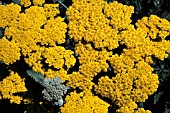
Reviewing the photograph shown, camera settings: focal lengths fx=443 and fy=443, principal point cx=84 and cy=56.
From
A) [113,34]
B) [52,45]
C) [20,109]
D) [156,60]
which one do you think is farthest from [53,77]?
[20,109]

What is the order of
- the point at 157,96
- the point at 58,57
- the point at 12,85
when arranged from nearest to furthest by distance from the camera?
the point at 58,57 < the point at 157,96 < the point at 12,85

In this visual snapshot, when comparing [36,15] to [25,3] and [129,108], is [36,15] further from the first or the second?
[129,108]

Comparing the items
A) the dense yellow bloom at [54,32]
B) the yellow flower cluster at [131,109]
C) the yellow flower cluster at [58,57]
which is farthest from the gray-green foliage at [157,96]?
the dense yellow bloom at [54,32]

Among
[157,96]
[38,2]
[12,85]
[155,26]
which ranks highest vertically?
[38,2]

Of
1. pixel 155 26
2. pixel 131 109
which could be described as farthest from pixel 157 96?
pixel 155 26

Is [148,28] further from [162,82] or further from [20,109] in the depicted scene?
[20,109]

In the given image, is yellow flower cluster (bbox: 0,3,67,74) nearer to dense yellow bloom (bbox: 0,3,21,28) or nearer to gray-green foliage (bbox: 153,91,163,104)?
dense yellow bloom (bbox: 0,3,21,28)

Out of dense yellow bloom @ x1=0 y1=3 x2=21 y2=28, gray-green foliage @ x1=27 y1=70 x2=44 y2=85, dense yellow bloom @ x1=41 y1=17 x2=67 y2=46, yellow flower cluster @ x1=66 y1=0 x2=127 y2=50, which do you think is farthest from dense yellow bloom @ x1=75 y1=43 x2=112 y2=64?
dense yellow bloom @ x1=0 y1=3 x2=21 y2=28

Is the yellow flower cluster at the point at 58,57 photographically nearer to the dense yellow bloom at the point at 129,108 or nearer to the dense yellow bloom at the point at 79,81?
the dense yellow bloom at the point at 79,81

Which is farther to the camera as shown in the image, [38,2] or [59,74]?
[38,2]
